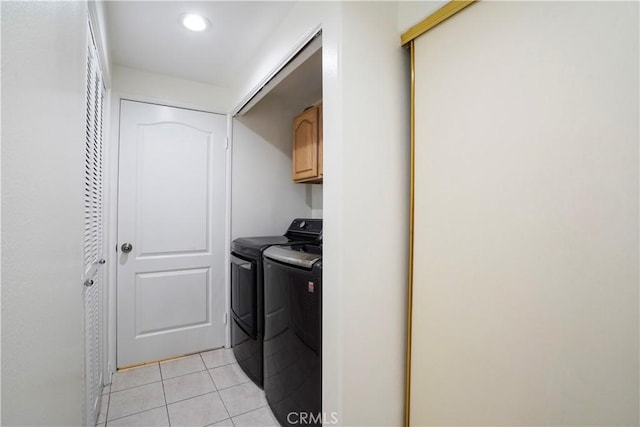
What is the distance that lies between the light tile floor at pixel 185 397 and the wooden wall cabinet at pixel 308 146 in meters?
1.66

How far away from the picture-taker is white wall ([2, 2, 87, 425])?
0.42 meters

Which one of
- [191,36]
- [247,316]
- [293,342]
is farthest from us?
[247,316]

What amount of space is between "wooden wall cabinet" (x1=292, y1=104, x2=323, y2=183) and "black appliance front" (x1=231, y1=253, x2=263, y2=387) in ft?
2.76

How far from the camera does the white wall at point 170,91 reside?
219cm

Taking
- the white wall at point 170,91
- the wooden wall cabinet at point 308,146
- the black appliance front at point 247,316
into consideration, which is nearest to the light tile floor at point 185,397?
the black appliance front at point 247,316

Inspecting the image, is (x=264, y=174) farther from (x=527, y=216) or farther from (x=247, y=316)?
(x=527, y=216)

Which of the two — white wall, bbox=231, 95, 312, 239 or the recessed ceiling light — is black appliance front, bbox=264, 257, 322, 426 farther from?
the recessed ceiling light

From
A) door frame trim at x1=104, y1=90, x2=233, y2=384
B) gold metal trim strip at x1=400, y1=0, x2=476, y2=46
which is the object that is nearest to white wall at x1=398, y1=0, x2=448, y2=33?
gold metal trim strip at x1=400, y1=0, x2=476, y2=46

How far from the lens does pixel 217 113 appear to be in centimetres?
253

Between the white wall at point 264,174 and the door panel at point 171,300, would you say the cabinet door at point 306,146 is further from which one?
the door panel at point 171,300

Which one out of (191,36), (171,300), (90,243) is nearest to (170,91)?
(191,36)

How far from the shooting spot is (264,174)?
2.68 metres

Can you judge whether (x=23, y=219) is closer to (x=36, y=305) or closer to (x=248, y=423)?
(x=36, y=305)

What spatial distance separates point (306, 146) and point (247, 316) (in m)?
1.44
